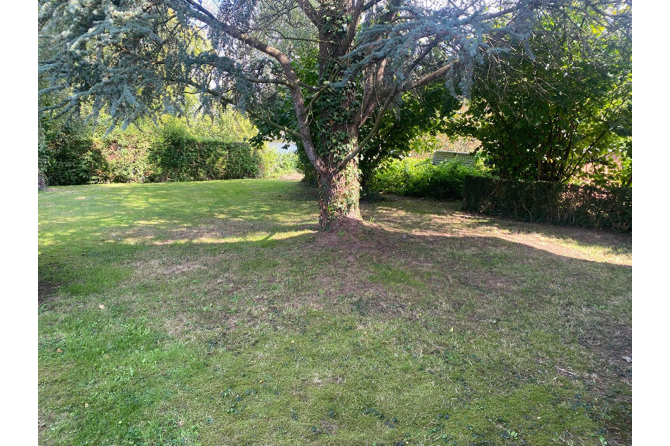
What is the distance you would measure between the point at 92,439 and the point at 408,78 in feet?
16.1

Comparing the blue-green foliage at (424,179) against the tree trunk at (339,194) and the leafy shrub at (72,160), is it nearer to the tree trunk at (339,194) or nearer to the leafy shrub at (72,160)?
the tree trunk at (339,194)

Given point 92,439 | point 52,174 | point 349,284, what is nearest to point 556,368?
point 349,284

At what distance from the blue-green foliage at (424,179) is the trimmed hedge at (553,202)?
8.30ft

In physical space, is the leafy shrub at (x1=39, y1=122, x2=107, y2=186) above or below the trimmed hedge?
above

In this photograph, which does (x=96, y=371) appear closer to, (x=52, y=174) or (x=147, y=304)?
(x=147, y=304)

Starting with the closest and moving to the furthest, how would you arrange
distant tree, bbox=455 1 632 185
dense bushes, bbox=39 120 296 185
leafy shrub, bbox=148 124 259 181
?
distant tree, bbox=455 1 632 185 < dense bushes, bbox=39 120 296 185 < leafy shrub, bbox=148 124 259 181

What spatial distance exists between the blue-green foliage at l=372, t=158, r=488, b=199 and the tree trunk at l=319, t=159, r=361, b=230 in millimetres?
7164

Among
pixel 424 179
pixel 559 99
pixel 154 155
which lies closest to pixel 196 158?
pixel 154 155

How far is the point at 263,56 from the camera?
713 cm

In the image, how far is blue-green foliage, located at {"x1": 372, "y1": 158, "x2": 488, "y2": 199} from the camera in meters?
14.3

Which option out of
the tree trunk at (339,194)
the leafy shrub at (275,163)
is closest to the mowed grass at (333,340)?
the tree trunk at (339,194)

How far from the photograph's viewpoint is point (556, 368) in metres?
3.33

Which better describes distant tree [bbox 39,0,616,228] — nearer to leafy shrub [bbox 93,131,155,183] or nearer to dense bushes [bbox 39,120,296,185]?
dense bushes [bbox 39,120,296,185]

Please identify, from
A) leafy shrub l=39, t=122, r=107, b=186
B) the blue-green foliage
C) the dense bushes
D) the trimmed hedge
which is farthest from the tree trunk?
leafy shrub l=39, t=122, r=107, b=186
